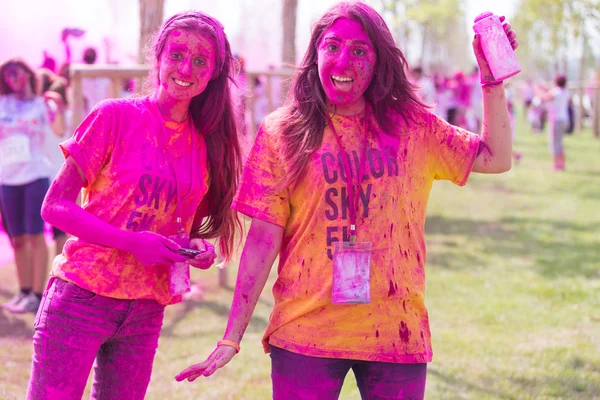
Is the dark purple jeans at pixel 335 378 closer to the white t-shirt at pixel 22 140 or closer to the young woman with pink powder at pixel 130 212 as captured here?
the young woman with pink powder at pixel 130 212

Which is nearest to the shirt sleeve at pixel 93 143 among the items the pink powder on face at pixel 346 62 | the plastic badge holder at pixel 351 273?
the pink powder on face at pixel 346 62

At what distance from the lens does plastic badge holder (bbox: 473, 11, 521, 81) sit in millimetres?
2539

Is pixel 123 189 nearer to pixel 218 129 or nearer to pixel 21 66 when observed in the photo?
pixel 218 129

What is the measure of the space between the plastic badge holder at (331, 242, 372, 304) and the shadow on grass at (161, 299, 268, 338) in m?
3.75

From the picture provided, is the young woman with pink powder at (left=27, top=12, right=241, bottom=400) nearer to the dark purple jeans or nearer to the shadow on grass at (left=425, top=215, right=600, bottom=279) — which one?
the dark purple jeans

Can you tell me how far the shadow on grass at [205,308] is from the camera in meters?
6.15

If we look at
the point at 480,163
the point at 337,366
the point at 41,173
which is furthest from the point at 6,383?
the point at 480,163

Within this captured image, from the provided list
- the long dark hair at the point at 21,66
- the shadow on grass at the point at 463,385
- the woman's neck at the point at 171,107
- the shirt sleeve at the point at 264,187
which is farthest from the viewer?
the long dark hair at the point at 21,66

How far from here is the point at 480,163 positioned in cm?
265

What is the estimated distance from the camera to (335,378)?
2.50m

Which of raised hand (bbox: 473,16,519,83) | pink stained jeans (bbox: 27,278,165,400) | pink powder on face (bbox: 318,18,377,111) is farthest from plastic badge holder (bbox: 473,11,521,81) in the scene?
pink stained jeans (bbox: 27,278,165,400)

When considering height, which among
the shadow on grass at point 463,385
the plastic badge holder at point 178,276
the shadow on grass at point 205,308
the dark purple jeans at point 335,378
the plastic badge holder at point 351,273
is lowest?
the shadow on grass at point 205,308

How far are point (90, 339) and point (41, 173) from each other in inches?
165

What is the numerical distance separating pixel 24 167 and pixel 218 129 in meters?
4.00
